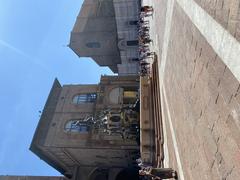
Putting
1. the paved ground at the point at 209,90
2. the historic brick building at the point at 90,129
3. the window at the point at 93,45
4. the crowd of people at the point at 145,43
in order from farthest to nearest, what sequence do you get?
the window at the point at 93,45
the historic brick building at the point at 90,129
the crowd of people at the point at 145,43
the paved ground at the point at 209,90

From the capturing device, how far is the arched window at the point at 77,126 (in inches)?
1039

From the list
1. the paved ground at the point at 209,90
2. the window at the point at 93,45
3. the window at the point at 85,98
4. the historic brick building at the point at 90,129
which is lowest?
the paved ground at the point at 209,90

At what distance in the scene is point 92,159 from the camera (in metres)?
27.8

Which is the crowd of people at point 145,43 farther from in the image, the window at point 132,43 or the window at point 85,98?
the window at point 132,43

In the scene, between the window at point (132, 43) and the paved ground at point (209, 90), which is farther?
the window at point (132, 43)

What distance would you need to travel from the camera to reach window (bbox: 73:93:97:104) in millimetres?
28656

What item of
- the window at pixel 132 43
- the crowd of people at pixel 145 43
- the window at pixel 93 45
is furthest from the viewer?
the window at pixel 93 45

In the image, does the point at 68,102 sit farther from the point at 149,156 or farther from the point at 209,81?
the point at 209,81

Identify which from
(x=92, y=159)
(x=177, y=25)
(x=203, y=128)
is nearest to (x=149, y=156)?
(x=177, y=25)

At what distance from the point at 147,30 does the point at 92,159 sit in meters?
12.4

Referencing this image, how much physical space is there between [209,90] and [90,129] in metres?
21.4

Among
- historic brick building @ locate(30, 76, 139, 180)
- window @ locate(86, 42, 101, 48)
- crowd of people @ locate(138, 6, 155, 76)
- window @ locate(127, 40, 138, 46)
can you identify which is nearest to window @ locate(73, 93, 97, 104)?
historic brick building @ locate(30, 76, 139, 180)

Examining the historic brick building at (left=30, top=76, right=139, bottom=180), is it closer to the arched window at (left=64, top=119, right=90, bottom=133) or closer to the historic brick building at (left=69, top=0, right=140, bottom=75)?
the arched window at (left=64, top=119, right=90, bottom=133)

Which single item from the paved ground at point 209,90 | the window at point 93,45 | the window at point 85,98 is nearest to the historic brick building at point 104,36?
the window at point 93,45
